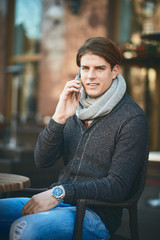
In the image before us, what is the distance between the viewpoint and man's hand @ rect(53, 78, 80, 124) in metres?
2.49

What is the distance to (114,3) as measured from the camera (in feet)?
28.2

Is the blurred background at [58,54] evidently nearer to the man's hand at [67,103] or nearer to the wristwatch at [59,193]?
the man's hand at [67,103]

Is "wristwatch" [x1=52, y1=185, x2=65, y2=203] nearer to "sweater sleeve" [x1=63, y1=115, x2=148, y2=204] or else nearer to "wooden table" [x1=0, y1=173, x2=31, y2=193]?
"sweater sleeve" [x1=63, y1=115, x2=148, y2=204]

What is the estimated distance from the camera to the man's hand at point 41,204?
85.1 inches

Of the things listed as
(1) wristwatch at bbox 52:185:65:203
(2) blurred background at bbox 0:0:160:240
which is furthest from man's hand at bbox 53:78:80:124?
(2) blurred background at bbox 0:0:160:240

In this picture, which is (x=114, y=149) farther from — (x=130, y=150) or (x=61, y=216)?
(x=61, y=216)

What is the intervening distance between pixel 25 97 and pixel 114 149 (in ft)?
26.3

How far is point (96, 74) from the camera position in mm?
2502

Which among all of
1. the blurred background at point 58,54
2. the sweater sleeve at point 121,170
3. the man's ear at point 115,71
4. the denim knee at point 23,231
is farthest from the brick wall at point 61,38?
the denim knee at point 23,231

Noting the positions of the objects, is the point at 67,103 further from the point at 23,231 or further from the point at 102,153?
the point at 23,231

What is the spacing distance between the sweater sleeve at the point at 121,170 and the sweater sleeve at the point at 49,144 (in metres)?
0.38

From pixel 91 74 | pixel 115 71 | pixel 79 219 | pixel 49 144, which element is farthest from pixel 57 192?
pixel 115 71

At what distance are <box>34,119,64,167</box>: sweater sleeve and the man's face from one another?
31 centimetres

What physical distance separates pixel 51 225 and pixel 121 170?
1.61ft
